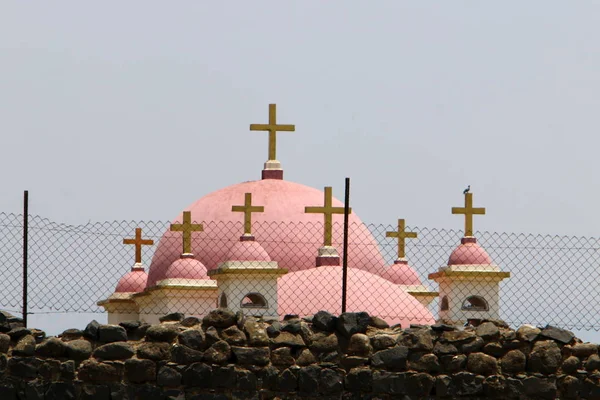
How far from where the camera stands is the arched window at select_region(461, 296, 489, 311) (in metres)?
25.5

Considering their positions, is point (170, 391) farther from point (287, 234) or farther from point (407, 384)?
point (287, 234)

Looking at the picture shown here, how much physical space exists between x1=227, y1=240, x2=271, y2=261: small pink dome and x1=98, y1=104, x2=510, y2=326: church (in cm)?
1

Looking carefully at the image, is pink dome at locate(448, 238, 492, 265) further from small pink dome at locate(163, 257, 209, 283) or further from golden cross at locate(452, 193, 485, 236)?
small pink dome at locate(163, 257, 209, 283)

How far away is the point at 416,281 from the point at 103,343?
638 inches

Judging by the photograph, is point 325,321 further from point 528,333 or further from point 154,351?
point 528,333

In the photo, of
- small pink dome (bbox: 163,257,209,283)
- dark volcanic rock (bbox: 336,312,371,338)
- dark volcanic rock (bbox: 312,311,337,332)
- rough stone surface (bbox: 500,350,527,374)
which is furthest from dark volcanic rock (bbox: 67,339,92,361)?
small pink dome (bbox: 163,257,209,283)

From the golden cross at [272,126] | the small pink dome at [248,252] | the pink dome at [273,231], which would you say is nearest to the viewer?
the small pink dome at [248,252]

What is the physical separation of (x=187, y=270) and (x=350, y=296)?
3250 millimetres

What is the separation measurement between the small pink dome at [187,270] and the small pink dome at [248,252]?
0.72 metres

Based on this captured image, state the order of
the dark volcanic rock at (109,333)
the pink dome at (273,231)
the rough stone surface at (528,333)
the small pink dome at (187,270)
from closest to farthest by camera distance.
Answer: the dark volcanic rock at (109,333) → the rough stone surface at (528,333) → the small pink dome at (187,270) → the pink dome at (273,231)

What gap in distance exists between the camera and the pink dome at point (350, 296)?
75.9ft

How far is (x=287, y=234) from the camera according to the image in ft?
86.8

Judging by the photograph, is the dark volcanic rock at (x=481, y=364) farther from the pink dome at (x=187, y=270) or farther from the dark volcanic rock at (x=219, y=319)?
the pink dome at (x=187, y=270)

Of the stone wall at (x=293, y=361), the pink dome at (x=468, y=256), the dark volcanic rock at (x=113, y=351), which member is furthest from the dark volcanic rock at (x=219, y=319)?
the pink dome at (x=468, y=256)
